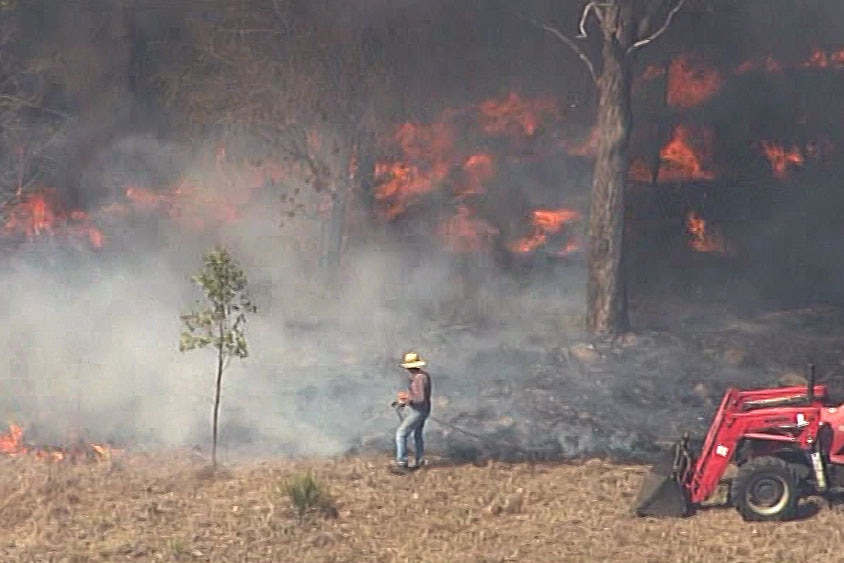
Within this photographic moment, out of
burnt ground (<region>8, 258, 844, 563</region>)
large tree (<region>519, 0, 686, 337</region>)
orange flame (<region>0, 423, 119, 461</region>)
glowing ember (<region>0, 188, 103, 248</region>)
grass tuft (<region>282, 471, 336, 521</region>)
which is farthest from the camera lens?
glowing ember (<region>0, 188, 103, 248</region>)

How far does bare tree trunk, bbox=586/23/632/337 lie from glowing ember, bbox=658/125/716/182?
223 inches

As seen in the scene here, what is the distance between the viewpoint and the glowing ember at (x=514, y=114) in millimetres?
25344

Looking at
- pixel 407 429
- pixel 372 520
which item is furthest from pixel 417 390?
pixel 372 520

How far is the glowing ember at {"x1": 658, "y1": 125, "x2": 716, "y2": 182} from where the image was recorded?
2495cm

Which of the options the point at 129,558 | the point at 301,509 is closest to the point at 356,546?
the point at 301,509

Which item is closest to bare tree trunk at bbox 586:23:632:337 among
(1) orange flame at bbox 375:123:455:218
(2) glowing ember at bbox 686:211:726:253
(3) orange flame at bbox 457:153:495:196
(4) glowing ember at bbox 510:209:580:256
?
(4) glowing ember at bbox 510:209:580:256

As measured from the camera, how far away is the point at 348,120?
23.5 metres

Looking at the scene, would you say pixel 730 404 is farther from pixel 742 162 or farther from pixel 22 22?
pixel 22 22

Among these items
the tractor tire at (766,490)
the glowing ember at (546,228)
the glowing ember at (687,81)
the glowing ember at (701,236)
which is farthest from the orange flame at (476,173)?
the tractor tire at (766,490)

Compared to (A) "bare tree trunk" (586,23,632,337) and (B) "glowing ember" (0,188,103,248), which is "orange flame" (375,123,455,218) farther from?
(B) "glowing ember" (0,188,103,248)

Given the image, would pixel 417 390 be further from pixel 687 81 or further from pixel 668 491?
pixel 687 81

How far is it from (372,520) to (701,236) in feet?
49.1

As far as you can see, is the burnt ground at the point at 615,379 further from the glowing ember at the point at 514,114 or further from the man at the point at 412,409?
the glowing ember at the point at 514,114

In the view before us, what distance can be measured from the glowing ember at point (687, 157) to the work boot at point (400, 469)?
1339cm
